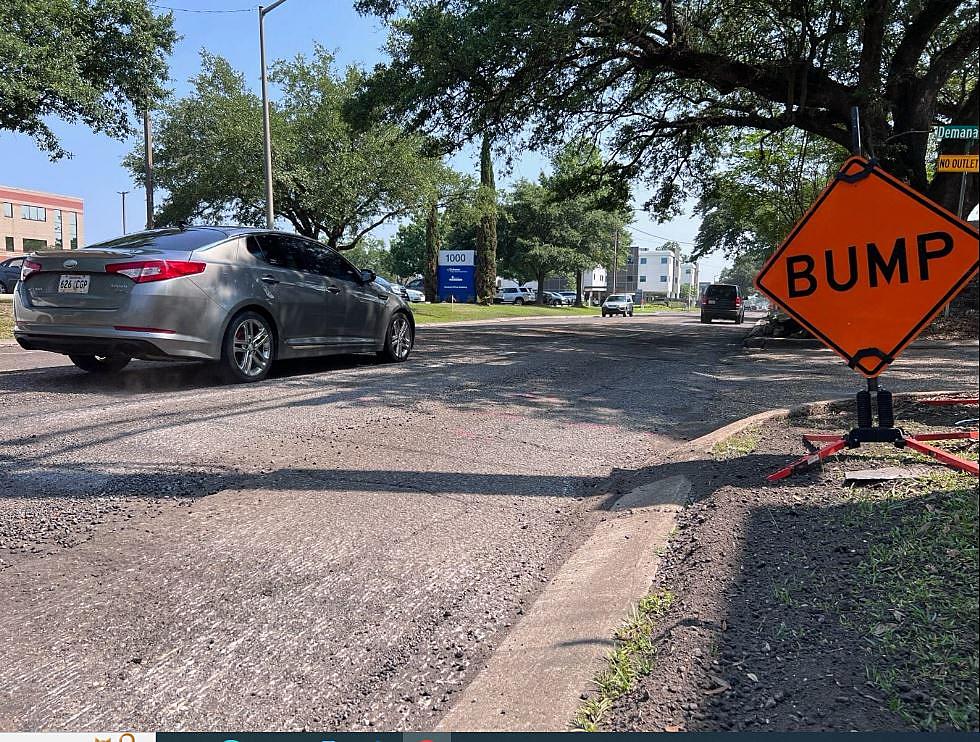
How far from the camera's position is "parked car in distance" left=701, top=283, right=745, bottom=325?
35.6 m

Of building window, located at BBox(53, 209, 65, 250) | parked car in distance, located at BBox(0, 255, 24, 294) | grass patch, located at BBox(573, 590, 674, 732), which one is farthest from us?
building window, located at BBox(53, 209, 65, 250)

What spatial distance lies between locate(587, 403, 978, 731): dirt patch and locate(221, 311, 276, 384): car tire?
200 inches

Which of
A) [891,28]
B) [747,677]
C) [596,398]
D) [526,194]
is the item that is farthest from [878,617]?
[526,194]

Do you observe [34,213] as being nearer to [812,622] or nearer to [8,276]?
[8,276]

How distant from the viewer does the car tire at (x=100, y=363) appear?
7.54m

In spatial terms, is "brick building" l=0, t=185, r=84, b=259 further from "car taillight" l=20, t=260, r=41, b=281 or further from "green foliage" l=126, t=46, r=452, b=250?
"car taillight" l=20, t=260, r=41, b=281

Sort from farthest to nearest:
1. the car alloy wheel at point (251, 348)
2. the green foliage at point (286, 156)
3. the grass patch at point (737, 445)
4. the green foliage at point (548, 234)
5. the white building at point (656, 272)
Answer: the white building at point (656, 272) → the green foliage at point (548, 234) → the green foliage at point (286, 156) → the car alloy wheel at point (251, 348) → the grass patch at point (737, 445)

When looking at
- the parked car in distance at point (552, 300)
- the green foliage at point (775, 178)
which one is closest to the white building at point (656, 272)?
the parked car in distance at point (552, 300)

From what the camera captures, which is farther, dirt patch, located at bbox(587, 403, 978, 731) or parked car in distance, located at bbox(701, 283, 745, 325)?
parked car in distance, located at bbox(701, 283, 745, 325)

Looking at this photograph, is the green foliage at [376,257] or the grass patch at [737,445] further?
the green foliage at [376,257]

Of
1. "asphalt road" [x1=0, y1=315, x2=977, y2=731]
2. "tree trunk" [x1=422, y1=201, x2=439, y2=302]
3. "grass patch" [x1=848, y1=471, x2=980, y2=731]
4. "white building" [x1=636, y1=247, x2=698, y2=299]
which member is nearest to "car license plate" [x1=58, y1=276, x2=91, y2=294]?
"asphalt road" [x1=0, y1=315, x2=977, y2=731]

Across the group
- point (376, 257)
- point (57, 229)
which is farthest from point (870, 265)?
point (376, 257)

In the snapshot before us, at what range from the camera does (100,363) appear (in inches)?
305

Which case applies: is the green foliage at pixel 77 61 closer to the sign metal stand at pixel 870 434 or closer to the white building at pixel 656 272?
the sign metal stand at pixel 870 434
